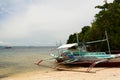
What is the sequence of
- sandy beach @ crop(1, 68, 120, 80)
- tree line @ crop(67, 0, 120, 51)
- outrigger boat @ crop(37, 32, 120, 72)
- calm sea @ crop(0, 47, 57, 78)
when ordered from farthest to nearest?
tree line @ crop(67, 0, 120, 51) < calm sea @ crop(0, 47, 57, 78) < outrigger boat @ crop(37, 32, 120, 72) < sandy beach @ crop(1, 68, 120, 80)

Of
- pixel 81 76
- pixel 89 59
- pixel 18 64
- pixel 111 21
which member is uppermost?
pixel 111 21

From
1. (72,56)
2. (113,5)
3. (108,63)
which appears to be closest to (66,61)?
(72,56)

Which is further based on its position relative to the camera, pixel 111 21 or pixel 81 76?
pixel 111 21

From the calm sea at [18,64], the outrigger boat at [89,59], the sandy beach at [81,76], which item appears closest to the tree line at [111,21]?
the calm sea at [18,64]

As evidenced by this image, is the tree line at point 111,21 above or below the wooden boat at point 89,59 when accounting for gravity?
above

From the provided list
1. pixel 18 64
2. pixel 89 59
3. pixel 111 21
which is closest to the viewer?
pixel 89 59

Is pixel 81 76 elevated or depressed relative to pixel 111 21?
depressed

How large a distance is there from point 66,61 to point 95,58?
126 inches

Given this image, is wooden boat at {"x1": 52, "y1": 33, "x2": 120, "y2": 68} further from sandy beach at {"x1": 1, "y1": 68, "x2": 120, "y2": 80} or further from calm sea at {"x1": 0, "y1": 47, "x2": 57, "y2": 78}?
sandy beach at {"x1": 1, "y1": 68, "x2": 120, "y2": 80}

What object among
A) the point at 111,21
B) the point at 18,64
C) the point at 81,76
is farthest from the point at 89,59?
the point at 111,21

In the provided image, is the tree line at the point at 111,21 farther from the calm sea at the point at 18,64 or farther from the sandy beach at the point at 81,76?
the sandy beach at the point at 81,76

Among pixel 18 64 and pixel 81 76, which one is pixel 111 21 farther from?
pixel 81 76

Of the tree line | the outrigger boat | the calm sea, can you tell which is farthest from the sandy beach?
the tree line

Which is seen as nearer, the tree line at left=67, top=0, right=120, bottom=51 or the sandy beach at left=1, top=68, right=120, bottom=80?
the sandy beach at left=1, top=68, right=120, bottom=80
